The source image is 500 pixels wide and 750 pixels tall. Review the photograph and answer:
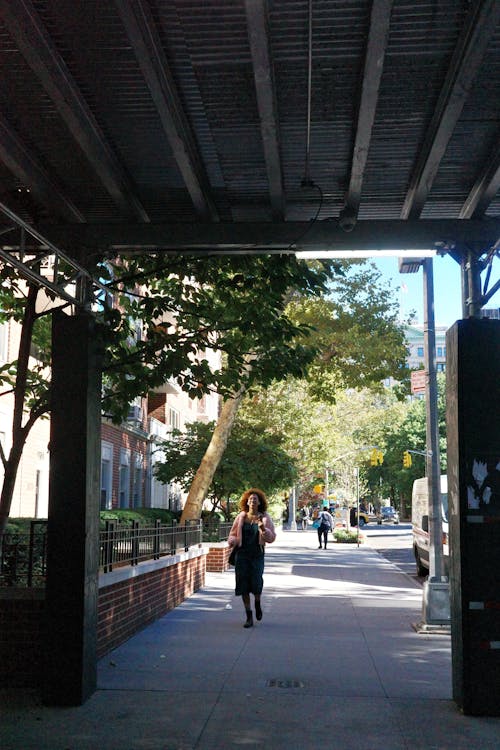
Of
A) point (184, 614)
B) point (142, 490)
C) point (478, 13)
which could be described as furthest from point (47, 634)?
point (142, 490)

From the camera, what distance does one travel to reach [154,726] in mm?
7223

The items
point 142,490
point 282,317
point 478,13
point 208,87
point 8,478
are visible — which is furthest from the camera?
point 142,490

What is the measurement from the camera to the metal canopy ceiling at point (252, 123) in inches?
219

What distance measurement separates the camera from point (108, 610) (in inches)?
415

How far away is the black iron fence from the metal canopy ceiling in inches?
131

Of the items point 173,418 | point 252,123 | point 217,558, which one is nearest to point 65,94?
point 252,123

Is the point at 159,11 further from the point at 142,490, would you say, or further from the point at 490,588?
the point at 142,490

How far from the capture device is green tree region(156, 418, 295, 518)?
27828 millimetres

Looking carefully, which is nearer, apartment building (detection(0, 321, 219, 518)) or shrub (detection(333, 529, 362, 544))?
apartment building (detection(0, 321, 219, 518))

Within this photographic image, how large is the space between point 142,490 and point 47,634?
1013 inches

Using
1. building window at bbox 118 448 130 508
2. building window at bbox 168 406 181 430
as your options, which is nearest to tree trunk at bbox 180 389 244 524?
building window at bbox 118 448 130 508

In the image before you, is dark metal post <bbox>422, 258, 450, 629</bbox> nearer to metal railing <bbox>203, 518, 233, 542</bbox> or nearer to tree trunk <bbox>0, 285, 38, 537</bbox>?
tree trunk <bbox>0, 285, 38, 537</bbox>

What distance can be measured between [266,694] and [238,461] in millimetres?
19595

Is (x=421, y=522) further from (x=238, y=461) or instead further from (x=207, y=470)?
(x=238, y=461)
